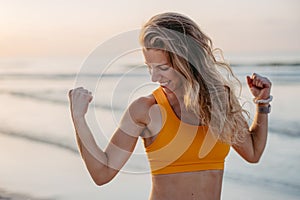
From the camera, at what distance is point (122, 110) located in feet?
9.36

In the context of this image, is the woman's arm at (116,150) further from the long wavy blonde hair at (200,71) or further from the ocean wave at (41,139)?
the ocean wave at (41,139)

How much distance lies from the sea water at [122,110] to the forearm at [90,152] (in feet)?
0.55

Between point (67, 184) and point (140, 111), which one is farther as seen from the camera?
point (67, 184)

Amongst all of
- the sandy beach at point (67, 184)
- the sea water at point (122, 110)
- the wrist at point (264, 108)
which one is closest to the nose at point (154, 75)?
the sea water at point (122, 110)

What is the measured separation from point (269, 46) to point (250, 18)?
0.83 m

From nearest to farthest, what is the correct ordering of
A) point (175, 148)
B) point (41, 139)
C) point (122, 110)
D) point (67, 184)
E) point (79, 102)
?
point (79, 102)
point (175, 148)
point (122, 110)
point (67, 184)
point (41, 139)

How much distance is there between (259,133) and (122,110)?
66 cm

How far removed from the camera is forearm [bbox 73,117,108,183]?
216 centimetres

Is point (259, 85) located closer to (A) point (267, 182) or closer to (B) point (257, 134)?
(B) point (257, 134)

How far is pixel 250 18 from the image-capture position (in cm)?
1538

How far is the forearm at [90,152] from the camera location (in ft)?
7.08

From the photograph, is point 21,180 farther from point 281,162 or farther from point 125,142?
point 125,142

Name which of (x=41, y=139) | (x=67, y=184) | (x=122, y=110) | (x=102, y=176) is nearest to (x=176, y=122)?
(x=102, y=176)

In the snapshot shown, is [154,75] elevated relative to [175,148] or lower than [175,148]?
elevated
